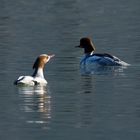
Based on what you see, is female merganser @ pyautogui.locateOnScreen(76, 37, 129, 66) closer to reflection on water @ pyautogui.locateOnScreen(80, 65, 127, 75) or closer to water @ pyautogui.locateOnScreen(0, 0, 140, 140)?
reflection on water @ pyautogui.locateOnScreen(80, 65, 127, 75)

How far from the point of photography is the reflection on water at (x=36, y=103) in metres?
22.4

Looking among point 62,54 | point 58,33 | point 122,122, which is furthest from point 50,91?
point 58,33

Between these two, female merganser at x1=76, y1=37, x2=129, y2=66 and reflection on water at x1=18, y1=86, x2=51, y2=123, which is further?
female merganser at x1=76, y1=37, x2=129, y2=66

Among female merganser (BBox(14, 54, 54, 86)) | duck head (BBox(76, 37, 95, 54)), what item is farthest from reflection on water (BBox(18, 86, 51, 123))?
duck head (BBox(76, 37, 95, 54))

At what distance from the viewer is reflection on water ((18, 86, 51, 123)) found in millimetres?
22391

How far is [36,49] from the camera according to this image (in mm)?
37500

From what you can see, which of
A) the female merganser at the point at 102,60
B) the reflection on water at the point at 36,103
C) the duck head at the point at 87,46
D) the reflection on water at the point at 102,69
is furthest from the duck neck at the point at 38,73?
the duck head at the point at 87,46

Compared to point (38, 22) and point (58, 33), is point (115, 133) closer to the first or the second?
point (58, 33)

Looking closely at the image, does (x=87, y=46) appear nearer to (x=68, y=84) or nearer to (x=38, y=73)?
(x=38, y=73)

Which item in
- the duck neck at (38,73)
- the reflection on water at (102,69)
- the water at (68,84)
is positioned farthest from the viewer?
the reflection on water at (102,69)

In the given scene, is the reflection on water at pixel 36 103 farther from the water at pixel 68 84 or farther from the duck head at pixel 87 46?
the duck head at pixel 87 46

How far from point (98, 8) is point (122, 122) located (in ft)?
127

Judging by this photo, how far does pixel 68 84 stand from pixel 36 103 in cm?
320

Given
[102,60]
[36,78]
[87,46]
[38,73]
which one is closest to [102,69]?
[102,60]
